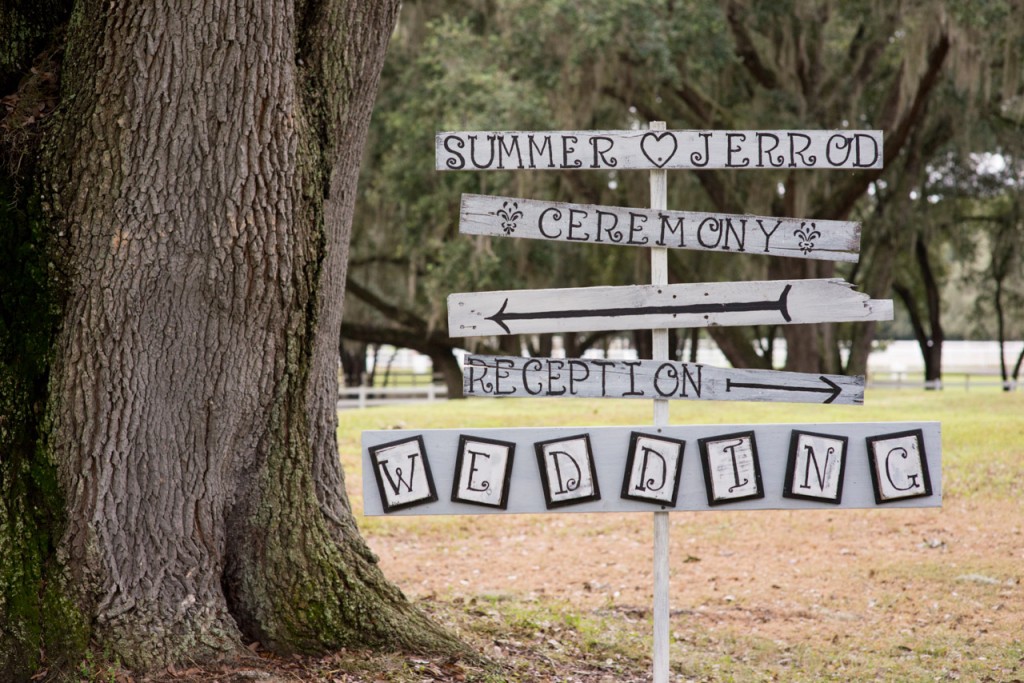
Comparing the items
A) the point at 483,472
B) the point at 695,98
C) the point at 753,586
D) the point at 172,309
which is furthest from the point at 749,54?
the point at 172,309

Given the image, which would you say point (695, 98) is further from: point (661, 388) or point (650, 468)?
point (650, 468)

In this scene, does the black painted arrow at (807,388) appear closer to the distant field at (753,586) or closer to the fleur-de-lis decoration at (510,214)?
the fleur-de-lis decoration at (510,214)

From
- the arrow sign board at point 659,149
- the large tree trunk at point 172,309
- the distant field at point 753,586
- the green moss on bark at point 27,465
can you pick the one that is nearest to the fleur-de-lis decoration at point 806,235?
the arrow sign board at point 659,149

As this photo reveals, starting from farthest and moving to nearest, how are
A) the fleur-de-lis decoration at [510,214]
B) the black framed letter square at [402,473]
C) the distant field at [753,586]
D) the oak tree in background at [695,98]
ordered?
the oak tree in background at [695,98] → the distant field at [753,586] → the fleur-de-lis decoration at [510,214] → the black framed letter square at [402,473]

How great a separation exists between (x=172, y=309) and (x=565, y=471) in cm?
154

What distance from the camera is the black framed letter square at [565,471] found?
12.7 ft

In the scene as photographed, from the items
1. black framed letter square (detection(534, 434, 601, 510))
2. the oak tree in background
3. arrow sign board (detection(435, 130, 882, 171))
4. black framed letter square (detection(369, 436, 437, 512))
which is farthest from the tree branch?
black framed letter square (detection(369, 436, 437, 512))

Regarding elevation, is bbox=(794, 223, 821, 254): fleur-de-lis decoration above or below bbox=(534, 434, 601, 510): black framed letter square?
above

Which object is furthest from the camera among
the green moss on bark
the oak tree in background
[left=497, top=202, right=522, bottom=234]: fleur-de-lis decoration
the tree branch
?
the tree branch

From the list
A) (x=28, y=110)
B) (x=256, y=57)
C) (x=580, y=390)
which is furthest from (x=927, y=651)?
(x=28, y=110)

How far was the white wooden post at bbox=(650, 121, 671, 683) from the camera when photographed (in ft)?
12.9

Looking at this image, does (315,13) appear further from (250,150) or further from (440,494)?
(440,494)

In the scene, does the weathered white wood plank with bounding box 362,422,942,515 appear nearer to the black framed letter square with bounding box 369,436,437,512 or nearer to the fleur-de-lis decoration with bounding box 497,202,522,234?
the black framed letter square with bounding box 369,436,437,512

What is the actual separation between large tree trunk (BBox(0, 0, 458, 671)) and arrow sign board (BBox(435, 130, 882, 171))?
2.16 ft
